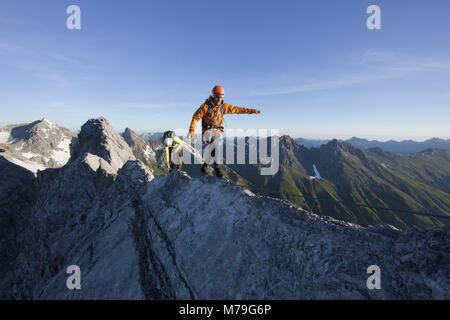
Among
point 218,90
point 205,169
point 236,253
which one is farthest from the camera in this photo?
point 205,169

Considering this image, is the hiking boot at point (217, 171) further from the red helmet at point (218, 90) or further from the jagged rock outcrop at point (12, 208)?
the jagged rock outcrop at point (12, 208)

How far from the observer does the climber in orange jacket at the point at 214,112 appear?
12.8 m

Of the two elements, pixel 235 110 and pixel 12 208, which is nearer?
pixel 235 110

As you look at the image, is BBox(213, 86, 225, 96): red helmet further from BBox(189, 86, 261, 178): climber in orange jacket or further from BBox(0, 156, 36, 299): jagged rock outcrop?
BBox(0, 156, 36, 299): jagged rock outcrop

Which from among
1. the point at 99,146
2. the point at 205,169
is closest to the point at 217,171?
the point at 205,169

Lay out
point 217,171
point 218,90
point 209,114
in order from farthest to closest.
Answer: point 217,171
point 209,114
point 218,90

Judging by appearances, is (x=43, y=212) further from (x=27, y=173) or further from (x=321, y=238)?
(x=321, y=238)

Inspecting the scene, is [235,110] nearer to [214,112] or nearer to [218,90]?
[214,112]

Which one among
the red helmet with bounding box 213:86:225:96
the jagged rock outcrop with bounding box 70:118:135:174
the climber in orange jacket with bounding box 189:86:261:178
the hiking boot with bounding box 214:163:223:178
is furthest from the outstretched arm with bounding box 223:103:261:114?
the jagged rock outcrop with bounding box 70:118:135:174

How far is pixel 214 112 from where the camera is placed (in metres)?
12.9

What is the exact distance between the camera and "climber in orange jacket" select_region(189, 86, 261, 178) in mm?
12772
